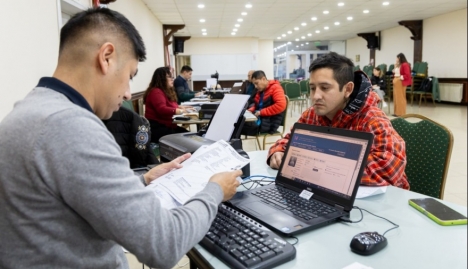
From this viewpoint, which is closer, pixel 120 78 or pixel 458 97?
pixel 120 78

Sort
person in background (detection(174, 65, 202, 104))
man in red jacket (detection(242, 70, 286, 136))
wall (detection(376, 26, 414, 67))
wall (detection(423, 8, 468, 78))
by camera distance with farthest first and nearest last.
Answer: wall (detection(376, 26, 414, 67)) → wall (detection(423, 8, 468, 78)) → person in background (detection(174, 65, 202, 104)) → man in red jacket (detection(242, 70, 286, 136))

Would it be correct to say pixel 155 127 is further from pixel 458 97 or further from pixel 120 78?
pixel 458 97

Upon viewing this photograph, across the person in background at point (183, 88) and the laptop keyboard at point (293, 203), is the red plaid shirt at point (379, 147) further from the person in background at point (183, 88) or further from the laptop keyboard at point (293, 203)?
the person in background at point (183, 88)

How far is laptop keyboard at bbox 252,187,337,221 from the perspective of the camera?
3.15ft

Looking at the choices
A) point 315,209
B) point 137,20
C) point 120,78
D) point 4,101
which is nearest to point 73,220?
point 120,78

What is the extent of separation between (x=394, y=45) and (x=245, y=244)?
13.0 m

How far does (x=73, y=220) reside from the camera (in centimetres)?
64

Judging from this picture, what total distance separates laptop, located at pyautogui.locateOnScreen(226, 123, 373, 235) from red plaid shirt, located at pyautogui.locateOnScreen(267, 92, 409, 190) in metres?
0.20

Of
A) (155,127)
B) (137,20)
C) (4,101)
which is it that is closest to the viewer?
(4,101)

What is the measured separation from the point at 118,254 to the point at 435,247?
718 mm

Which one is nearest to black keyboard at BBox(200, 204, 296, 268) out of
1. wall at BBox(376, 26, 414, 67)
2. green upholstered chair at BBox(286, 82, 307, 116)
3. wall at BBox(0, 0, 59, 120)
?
wall at BBox(0, 0, 59, 120)

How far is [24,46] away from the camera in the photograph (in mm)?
2203

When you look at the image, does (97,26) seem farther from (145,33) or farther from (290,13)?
(290,13)

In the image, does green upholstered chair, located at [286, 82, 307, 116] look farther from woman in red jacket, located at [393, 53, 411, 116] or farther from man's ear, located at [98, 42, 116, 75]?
man's ear, located at [98, 42, 116, 75]
